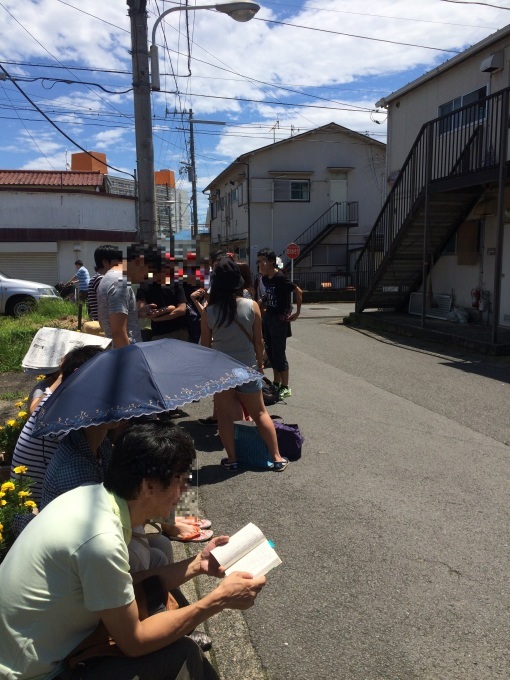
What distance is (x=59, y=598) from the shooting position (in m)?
1.71

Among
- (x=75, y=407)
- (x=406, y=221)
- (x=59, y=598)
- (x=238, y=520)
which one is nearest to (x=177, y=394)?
(x=75, y=407)

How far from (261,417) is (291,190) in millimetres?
26976

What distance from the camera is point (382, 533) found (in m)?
3.52

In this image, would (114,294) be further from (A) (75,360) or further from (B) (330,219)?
(B) (330,219)

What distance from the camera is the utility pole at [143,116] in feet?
28.3

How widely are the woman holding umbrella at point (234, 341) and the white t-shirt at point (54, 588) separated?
267 centimetres

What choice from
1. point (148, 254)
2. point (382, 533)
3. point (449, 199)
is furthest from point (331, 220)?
point (382, 533)

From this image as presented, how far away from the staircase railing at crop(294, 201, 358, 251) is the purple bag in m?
25.5

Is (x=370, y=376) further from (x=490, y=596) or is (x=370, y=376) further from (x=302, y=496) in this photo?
(x=490, y=596)

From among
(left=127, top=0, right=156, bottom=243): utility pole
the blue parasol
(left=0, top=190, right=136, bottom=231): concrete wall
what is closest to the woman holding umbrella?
the blue parasol

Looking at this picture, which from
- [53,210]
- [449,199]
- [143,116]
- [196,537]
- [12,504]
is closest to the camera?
[12,504]

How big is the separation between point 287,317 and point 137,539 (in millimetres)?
4459

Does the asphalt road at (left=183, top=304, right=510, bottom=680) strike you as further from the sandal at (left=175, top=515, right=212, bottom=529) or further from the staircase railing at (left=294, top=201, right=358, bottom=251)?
the staircase railing at (left=294, top=201, right=358, bottom=251)

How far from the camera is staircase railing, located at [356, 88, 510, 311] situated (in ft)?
33.9
